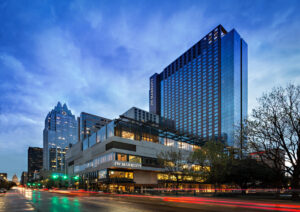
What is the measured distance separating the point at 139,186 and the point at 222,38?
438 feet

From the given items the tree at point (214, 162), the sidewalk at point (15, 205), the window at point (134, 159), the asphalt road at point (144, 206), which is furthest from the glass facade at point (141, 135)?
the asphalt road at point (144, 206)

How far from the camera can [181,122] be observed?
19338 centimetres

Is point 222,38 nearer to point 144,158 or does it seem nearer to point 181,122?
point 181,122

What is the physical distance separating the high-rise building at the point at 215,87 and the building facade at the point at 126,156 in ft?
230

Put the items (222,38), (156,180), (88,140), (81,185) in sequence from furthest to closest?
(222,38)
(88,140)
(81,185)
(156,180)

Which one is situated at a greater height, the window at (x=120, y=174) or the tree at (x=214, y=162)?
the tree at (x=214, y=162)

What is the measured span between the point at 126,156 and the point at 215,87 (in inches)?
4513

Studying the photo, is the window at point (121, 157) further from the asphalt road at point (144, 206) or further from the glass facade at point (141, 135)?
the asphalt road at point (144, 206)

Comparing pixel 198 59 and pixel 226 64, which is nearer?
pixel 226 64

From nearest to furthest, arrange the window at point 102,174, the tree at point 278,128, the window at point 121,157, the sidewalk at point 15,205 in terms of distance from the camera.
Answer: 1. the sidewalk at point 15,205
2. the tree at point 278,128
3. the window at point 121,157
4. the window at point 102,174

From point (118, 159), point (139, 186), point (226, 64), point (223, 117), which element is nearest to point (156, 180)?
point (139, 186)

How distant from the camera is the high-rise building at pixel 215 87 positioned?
487 feet

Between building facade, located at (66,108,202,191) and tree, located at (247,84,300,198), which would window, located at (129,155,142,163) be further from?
tree, located at (247,84,300,198)

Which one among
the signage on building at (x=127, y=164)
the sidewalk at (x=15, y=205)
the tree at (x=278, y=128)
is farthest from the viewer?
the signage on building at (x=127, y=164)
